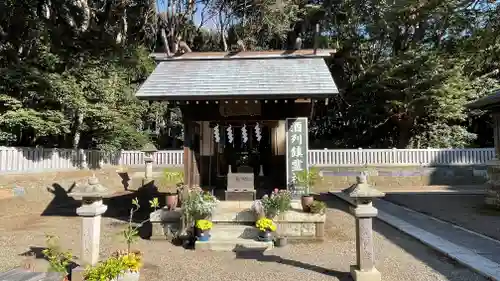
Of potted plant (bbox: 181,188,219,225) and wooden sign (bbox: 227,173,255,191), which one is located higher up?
wooden sign (bbox: 227,173,255,191)

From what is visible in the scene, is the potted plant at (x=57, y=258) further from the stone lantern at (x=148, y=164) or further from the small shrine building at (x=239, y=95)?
the stone lantern at (x=148, y=164)

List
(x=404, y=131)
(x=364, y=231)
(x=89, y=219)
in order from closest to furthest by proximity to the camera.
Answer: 1. (x=364, y=231)
2. (x=89, y=219)
3. (x=404, y=131)

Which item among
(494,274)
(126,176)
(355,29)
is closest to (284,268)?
(494,274)

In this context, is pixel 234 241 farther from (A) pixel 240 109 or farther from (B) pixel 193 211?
(A) pixel 240 109

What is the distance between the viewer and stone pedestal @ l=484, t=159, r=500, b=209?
1111 centimetres

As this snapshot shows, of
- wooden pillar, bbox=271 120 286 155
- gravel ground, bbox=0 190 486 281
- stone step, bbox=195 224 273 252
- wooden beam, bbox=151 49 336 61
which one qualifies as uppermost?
wooden beam, bbox=151 49 336 61

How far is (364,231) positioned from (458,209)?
295 inches

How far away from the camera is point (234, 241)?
7.06 meters

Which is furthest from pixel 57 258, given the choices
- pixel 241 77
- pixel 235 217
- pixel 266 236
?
pixel 241 77

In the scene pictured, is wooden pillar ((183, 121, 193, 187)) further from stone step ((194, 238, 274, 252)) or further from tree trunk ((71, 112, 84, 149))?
tree trunk ((71, 112, 84, 149))

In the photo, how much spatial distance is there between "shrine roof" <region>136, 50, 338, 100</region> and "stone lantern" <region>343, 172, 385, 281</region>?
3.59 m

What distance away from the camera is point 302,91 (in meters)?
8.41

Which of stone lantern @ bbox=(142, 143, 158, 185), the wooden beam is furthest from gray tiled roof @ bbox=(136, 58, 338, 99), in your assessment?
stone lantern @ bbox=(142, 143, 158, 185)

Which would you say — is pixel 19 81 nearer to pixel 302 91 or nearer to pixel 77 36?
pixel 77 36
